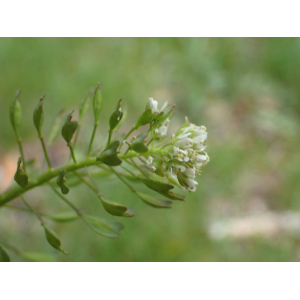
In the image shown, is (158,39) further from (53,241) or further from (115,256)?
(53,241)

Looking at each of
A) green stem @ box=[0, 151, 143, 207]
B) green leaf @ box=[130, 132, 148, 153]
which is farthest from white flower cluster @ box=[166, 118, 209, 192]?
green stem @ box=[0, 151, 143, 207]

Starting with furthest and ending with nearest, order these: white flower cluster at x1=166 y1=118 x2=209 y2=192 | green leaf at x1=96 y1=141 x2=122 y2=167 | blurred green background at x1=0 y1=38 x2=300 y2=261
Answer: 1. blurred green background at x1=0 y1=38 x2=300 y2=261
2. white flower cluster at x1=166 y1=118 x2=209 y2=192
3. green leaf at x1=96 y1=141 x2=122 y2=167

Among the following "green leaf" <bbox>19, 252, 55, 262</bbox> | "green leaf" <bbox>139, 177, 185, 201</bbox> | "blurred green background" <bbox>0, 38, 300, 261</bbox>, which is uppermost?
"blurred green background" <bbox>0, 38, 300, 261</bbox>

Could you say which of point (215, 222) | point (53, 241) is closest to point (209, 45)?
point (215, 222)

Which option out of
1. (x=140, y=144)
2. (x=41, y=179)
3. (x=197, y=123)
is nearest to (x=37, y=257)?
(x=41, y=179)

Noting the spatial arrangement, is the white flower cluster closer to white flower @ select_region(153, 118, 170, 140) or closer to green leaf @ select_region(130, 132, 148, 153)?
white flower @ select_region(153, 118, 170, 140)

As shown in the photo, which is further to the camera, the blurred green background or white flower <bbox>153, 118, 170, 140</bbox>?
the blurred green background

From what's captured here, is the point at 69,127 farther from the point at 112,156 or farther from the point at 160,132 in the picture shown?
the point at 160,132
